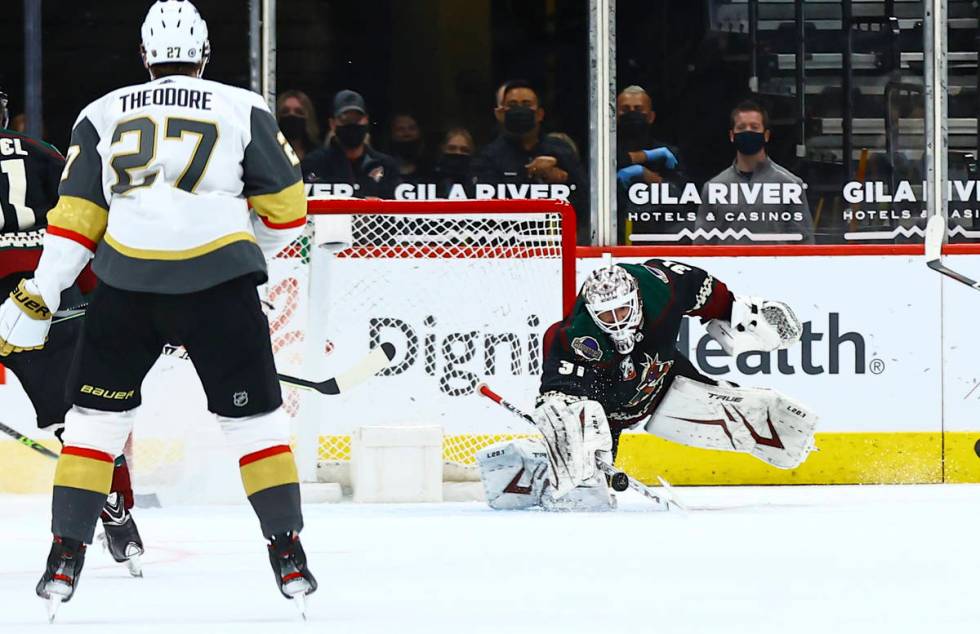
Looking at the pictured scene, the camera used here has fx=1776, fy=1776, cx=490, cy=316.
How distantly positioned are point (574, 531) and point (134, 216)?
1.87 meters

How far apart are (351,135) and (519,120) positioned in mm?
552

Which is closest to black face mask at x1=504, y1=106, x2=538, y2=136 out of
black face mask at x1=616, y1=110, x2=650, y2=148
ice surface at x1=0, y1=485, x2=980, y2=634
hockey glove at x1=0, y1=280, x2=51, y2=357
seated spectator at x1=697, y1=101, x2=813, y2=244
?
black face mask at x1=616, y1=110, x2=650, y2=148

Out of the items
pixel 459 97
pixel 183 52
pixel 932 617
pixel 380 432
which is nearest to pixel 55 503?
pixel 183 52

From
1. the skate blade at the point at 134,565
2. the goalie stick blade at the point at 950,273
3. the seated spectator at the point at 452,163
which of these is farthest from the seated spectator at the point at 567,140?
the skate blade at the point at 134,565

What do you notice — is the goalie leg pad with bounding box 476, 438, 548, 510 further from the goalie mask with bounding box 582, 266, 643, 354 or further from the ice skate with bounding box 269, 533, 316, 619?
the ice skate with bounding box 269, 533, 316, 619

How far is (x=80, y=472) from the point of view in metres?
3.19

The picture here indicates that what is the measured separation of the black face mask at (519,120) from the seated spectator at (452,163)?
13 cm

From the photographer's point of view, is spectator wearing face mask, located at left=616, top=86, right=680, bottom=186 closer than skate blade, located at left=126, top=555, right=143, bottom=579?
No

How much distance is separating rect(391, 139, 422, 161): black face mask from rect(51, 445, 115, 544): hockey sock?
108 inches

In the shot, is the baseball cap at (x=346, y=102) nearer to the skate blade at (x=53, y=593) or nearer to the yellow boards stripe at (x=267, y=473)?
the yellow boards stripe at (x=267, y=473)

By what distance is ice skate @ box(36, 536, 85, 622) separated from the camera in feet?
10.3

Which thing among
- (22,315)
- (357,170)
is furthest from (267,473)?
(357,170)

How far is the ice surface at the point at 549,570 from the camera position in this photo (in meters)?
3.13

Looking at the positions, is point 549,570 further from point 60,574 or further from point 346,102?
point 346,102
